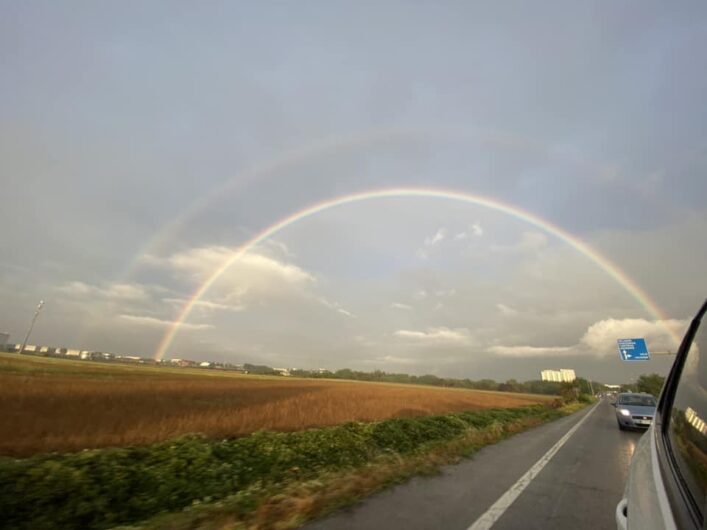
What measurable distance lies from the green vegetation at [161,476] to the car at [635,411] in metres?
9.69

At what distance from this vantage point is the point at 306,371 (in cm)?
16800

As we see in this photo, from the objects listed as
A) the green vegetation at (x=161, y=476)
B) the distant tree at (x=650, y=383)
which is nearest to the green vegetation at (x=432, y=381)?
the distant tree at (x=650, y=383)

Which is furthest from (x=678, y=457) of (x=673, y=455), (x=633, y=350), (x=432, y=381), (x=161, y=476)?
(x=432, y=381)

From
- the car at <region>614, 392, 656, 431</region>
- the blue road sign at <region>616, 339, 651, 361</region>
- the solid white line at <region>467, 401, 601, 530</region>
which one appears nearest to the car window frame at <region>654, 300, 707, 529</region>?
the solid white line at <region>467, 401, 601, 530</region>

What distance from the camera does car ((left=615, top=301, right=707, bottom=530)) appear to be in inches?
50.7

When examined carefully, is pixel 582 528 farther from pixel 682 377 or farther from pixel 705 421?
pixel 705 421

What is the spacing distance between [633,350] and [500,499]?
3738cm

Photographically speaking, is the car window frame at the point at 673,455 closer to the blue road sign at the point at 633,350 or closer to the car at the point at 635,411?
the car at the point at 635,411

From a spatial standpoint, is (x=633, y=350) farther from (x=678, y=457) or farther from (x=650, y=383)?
(x=650, y=383)

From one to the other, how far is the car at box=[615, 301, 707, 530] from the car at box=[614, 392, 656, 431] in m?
15.7

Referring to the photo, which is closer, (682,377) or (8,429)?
(682,377)

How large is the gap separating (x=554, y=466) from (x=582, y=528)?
4.20 meters

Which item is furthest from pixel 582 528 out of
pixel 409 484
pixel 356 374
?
pixel 356 374

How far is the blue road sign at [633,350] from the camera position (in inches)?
1328
